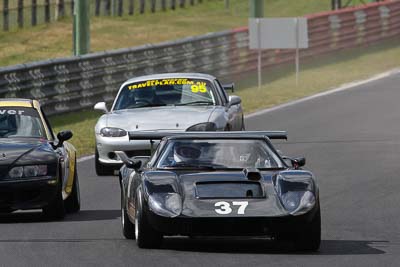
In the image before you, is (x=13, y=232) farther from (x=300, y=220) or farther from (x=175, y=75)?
(x=175, y=75)

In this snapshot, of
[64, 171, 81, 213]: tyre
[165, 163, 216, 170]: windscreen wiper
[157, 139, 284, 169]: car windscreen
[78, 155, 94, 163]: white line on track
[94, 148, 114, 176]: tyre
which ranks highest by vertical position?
[157, 139, 284, 169]: car windscreen

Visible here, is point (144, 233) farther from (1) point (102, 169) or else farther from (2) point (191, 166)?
(1) point (102, 169)

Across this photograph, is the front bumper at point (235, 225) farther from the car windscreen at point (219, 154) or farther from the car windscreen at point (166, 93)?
the car windscreen at point (166, 93)

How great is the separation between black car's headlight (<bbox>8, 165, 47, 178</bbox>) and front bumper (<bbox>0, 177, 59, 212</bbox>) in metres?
0.05

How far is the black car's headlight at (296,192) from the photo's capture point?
451 inches

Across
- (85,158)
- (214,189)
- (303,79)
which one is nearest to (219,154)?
(214,189)

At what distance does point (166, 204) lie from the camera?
11523mm

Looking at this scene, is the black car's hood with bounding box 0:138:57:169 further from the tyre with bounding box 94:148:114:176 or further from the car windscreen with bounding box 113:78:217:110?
the car windscreen with bounding box 113:78:217:110

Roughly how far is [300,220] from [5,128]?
492cm

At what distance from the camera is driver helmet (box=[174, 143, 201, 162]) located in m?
12.5

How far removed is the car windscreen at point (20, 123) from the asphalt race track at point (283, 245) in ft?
2.82

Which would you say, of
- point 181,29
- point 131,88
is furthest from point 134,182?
point 181,29

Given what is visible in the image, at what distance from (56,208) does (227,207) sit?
336 centimetres

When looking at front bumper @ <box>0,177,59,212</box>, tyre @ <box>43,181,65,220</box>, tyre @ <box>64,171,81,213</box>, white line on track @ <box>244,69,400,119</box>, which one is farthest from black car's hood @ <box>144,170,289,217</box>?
white line on track @ <box>244,69,400,119</box>
